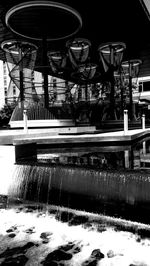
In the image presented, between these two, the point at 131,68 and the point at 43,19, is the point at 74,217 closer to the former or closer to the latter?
the point at 43,19

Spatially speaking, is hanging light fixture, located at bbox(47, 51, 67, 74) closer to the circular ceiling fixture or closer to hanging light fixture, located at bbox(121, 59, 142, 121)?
the circular ceiling fixture

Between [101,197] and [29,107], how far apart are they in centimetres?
852

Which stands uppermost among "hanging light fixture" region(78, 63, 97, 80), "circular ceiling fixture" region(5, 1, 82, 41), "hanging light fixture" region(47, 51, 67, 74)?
"circular ceiling fixture" region(5, 1, 82, 41)

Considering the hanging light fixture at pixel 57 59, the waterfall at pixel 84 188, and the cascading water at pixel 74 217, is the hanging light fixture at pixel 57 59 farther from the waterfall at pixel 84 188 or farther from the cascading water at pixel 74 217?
the cascading water at pixel 74 217

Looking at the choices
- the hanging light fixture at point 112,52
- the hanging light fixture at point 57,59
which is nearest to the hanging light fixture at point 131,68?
the hanging light fixture at point 112,52

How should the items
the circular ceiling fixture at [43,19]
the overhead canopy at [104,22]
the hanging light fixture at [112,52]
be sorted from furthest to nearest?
1. the hanging light fixture at [112,52]
2. the overhead canopy at [104,22]
3. the circular ceiling fixture at [43,19]

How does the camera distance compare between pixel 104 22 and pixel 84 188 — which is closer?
pixel 84 188

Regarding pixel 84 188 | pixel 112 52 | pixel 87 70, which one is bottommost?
pixel 84 188

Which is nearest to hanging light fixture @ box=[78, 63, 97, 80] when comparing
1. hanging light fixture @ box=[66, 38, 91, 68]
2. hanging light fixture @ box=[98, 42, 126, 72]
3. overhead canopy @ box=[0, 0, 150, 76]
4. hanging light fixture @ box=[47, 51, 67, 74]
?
hanging light fixture @ box=[66, 38, 91, 68]

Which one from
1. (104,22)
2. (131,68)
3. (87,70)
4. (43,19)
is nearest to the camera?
(43,19)

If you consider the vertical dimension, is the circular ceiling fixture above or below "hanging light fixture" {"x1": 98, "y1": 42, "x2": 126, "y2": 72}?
above

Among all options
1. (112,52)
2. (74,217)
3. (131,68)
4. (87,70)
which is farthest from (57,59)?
(74,217)

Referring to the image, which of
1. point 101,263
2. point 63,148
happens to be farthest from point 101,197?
point 63,148

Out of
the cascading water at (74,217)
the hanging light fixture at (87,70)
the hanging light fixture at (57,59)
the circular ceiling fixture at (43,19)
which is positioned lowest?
the cascading water at (74,217)
